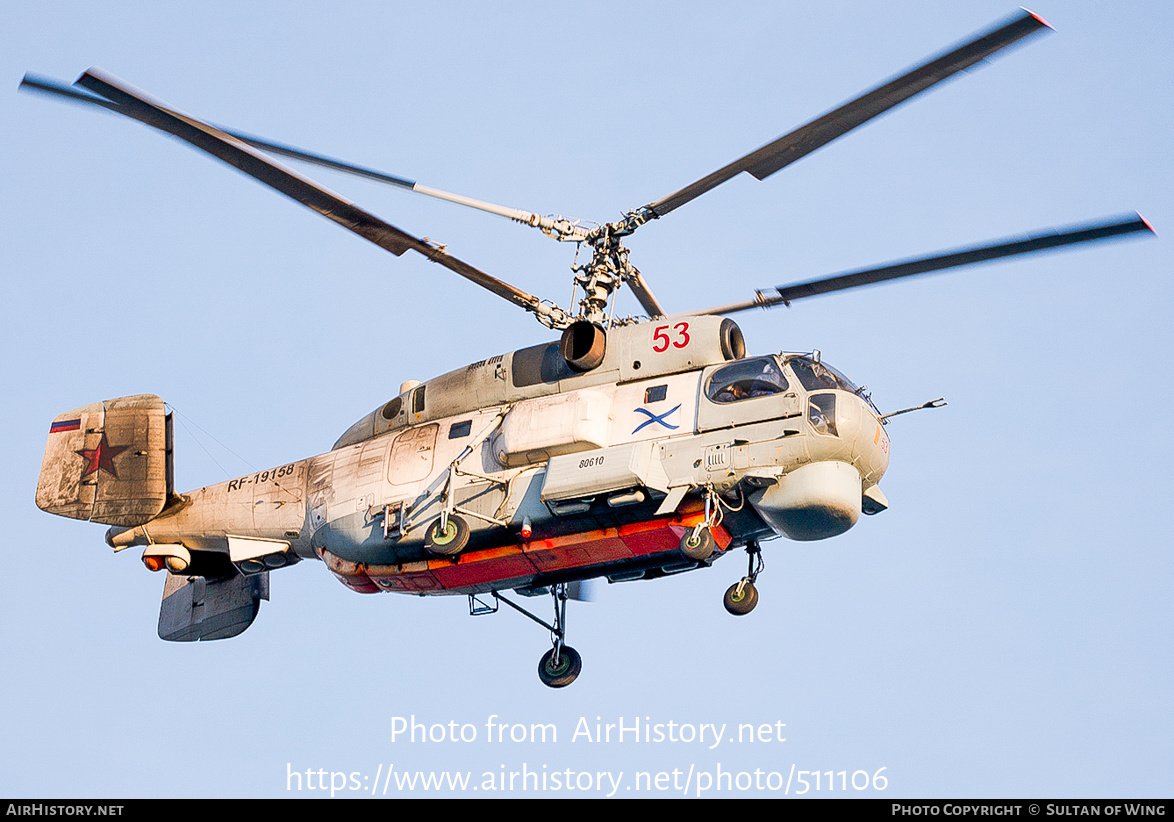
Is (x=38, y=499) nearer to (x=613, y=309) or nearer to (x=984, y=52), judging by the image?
(x=613, y=309)

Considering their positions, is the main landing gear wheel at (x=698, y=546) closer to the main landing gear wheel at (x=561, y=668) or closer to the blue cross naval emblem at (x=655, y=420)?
the blue cross naval emblem at (x=655, y=420)

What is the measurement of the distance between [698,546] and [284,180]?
7991 millimetres

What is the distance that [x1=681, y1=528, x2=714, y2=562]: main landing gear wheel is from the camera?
21062mm

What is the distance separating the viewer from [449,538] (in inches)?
899

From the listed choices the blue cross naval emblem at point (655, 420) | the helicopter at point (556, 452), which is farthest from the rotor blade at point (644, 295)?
the blue cross naval emblem at point (655, 420)

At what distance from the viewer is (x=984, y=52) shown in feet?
61.2

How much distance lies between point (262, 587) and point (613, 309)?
8.73 metres

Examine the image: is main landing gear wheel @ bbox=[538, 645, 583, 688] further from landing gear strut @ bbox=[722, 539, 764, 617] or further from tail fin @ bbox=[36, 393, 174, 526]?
tail fin @ bbox=[36, 393, 174, 526]

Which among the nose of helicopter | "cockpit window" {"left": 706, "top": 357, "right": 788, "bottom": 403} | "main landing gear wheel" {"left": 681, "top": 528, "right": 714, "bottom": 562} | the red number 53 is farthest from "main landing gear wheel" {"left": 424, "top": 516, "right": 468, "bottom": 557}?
the nose of helicopter

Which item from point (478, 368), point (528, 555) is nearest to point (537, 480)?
point (528, 555)

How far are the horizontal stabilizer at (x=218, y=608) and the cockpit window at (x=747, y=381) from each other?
10022mm

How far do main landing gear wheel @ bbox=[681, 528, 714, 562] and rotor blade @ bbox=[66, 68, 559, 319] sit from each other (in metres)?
4.69

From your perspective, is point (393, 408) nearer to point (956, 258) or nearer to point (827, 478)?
point (827, 478)

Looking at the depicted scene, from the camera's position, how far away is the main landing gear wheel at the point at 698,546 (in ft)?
69.1
